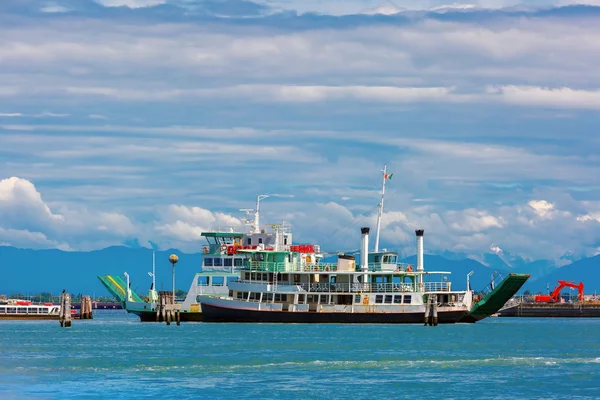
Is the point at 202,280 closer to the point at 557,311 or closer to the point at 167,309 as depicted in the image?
the point at 167,309

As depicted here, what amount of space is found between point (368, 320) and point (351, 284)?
10.2 ft

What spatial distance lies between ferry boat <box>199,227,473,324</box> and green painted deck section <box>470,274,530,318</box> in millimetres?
1293

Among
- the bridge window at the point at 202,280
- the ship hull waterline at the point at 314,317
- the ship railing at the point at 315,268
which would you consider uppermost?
the ship railing at the point at 315,268

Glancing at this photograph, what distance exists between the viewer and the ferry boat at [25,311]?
11119 centimetres

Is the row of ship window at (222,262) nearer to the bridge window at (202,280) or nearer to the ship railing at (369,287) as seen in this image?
the bridge window at (202,280)

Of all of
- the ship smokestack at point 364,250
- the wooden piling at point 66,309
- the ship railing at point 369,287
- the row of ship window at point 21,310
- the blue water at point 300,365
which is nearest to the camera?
the blue water at point 300,365

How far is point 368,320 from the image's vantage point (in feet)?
300

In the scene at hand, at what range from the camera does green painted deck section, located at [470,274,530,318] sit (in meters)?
88.8

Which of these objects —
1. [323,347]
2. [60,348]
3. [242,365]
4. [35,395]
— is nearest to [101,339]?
[60,348]

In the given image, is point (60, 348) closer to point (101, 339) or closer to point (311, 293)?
point (101, 339)

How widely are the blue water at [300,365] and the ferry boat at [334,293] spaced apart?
6.19 meters

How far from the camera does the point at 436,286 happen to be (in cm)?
9144

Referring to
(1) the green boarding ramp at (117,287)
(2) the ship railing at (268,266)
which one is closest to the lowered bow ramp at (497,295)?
(2) the ship railing at (268,266)

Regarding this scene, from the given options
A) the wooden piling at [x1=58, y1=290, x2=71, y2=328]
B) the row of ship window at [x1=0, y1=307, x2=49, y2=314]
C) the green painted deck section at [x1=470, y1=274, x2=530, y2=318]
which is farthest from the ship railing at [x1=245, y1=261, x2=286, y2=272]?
the row of ship window at [x1=0, y1=307, x2=49, y2=314]
